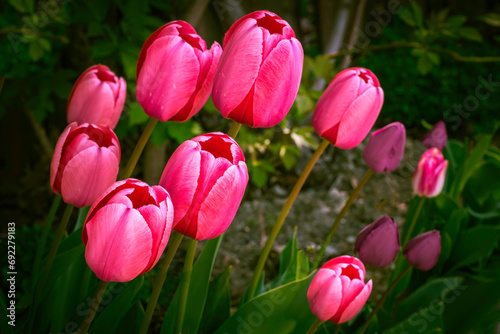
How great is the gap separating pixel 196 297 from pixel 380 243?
0.94ft

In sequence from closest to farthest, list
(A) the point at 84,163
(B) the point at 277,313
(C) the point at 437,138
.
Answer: (A) the point at 84,163, (B) the point at 277,313, (C) the point at 437,138

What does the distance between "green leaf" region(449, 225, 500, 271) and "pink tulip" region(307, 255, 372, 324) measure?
752 mm

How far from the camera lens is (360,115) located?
1.96 feet

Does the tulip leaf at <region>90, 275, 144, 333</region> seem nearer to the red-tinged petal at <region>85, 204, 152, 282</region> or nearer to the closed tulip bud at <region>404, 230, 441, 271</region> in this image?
the red-tinged petal at <region>85, 204, 152, 282</region>

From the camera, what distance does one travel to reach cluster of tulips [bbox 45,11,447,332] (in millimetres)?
425

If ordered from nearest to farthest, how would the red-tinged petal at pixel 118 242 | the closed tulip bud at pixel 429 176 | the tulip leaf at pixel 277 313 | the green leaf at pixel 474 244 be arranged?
the red-tinged petal at pixel 118 242 < the tulip leaf at pixel 277 313 < the closed tulip bud at pixel 429 176 < the green leaf at pixel 474 244

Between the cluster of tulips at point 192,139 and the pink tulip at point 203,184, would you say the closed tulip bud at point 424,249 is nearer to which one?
the cluster of tulips at point 192,139

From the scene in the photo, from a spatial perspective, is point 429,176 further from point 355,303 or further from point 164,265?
point 164,265

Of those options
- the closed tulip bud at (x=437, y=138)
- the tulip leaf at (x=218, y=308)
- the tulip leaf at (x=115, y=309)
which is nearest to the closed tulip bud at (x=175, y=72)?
the tulip leaf at (x=115, y=309)

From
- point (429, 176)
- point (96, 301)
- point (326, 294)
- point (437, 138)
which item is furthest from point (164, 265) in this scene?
A: point (437, 138)

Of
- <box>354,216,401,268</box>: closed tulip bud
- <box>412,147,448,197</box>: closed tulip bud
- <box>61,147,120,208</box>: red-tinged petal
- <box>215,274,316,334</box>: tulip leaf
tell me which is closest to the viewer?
<box>61,147,120,208</box>: red-tinged petal

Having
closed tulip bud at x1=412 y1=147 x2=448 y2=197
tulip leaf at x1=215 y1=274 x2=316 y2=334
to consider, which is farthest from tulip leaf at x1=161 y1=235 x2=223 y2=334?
closed tulip bud at x1=412 y1=147 x2=448 y2=197

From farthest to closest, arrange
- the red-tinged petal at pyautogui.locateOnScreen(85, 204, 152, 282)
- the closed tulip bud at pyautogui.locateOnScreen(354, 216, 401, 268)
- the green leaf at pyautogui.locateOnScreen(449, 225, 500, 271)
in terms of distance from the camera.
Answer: the green leaf at pyautogui.locateOnScreen(449, 225, 500, 271)
the closed tulip bud at pyautogui.locateOnScreen(354, 216, 401, 268)
the red-tinged petal at pyautogui.locateOnScreen(85, 204, 152, 282)

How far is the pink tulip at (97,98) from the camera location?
2.11ft
